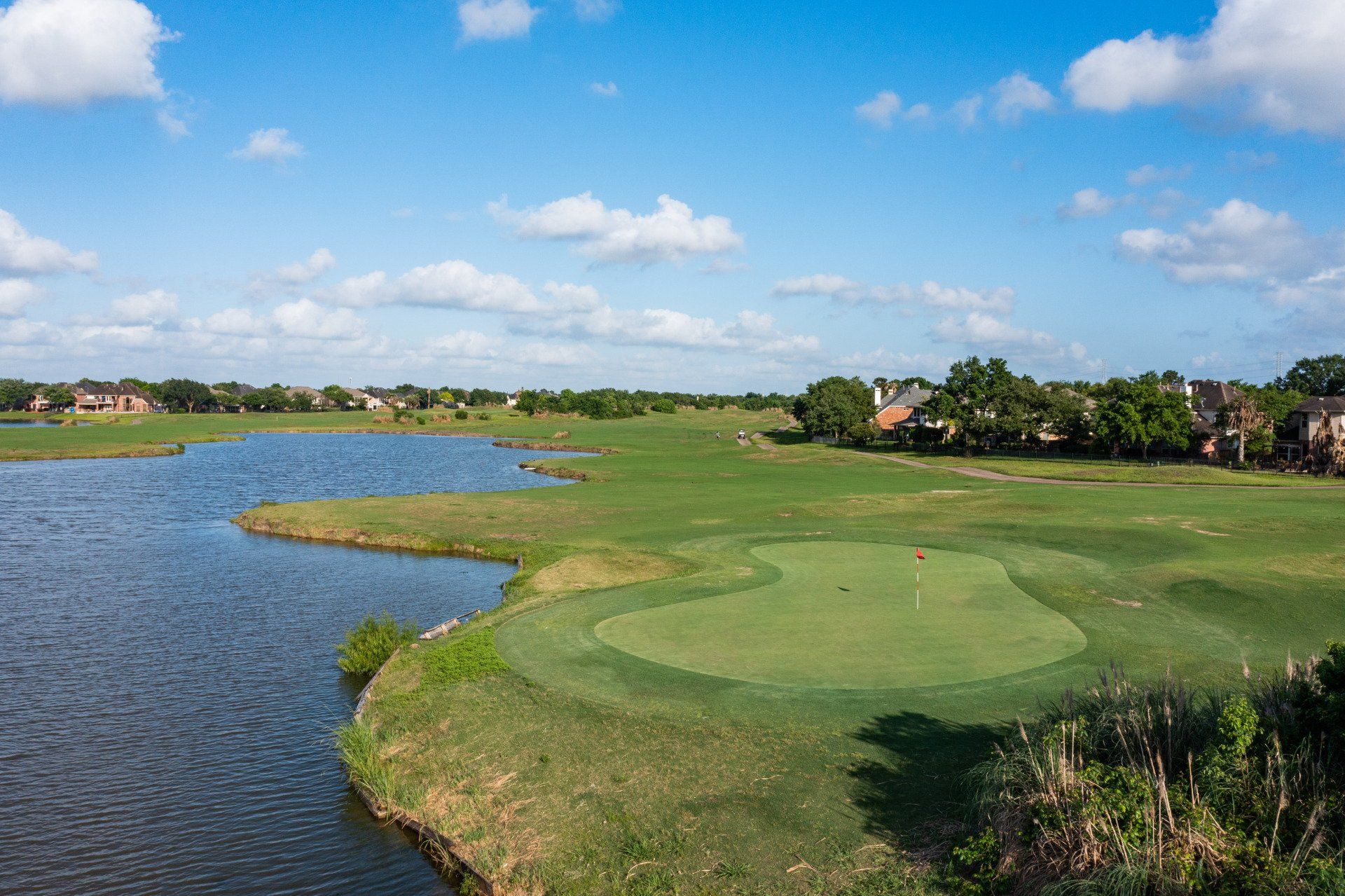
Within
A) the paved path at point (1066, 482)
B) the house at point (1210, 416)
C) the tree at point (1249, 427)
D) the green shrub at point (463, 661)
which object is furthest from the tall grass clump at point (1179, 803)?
the house at point (1210, 416)

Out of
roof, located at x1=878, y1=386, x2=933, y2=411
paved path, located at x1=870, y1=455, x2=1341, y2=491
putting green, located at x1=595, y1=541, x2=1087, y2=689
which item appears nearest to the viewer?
putting green, located at x1=595, y1=541, x2=1087, y2=689

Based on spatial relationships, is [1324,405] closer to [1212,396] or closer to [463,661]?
[1212,396]

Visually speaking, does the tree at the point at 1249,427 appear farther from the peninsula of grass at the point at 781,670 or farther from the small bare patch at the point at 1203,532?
the small bare patch at the point at 1203,532

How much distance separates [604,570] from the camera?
33.8 meters

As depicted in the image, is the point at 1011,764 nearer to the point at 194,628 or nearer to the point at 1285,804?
the point at 1285,804

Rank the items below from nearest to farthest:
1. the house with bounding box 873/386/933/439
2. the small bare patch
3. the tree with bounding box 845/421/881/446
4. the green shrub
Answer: the green shrub < the small bare patch < the tree with bounding box 845/421/881/446 < the house with bounding box 873/386/933/439

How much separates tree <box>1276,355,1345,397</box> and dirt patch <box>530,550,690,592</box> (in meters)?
140

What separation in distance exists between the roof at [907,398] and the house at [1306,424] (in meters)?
52.1

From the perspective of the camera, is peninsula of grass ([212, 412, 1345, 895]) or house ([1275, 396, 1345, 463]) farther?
house ([1275, 396, 1345, 463])

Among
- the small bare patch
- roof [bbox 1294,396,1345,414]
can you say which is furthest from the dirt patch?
roof [bbox 1294,396,1345,414]

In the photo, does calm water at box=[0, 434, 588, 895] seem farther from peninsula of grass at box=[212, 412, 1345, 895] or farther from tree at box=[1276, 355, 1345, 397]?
tree at box=[1276, 355, 1345, 397]

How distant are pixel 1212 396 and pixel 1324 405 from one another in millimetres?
15132

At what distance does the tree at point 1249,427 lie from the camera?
274 ft

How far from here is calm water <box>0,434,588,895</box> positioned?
14.9 metres
